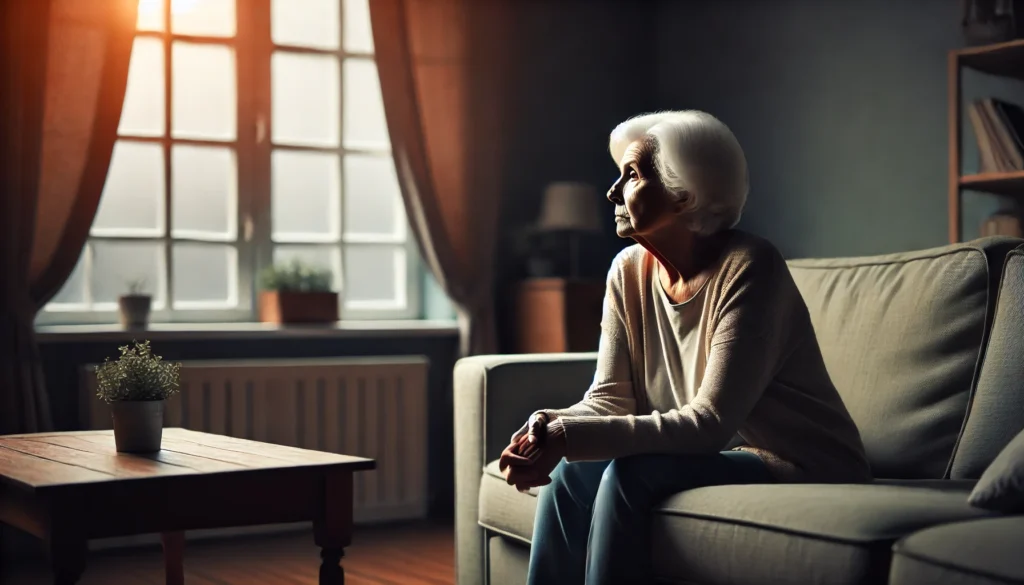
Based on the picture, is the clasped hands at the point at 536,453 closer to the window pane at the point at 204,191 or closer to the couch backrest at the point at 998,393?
the couch backrest at the point at 998,393

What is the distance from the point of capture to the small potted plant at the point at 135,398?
2.23m

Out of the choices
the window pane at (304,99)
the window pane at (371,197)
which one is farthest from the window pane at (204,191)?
the window pane at (371,197)

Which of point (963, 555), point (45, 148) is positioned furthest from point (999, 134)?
point (45, 148)

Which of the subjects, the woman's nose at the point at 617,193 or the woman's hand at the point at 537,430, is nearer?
the woman's hand at the point at 537,430

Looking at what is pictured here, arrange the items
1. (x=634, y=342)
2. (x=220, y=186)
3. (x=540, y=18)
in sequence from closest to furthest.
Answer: (x=634, y=342) < (x=220, y=186) < (x=540, y=18)

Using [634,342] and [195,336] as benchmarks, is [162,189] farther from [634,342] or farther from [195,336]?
[634,342]

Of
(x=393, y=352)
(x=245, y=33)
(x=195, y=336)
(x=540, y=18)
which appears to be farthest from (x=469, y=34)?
(x=195, y=336)

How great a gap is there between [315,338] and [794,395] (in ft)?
7.93

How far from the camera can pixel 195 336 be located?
3.86 metres

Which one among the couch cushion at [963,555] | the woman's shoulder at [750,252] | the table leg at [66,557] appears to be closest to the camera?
the couch cushion at [963,555]

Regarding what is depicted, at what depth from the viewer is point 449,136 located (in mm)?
4316

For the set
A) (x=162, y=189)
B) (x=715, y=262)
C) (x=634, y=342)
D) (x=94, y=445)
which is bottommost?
(x=94, y=445)

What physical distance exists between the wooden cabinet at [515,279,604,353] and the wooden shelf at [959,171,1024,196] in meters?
1.36

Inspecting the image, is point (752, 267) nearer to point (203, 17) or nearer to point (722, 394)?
point (722, 394)
